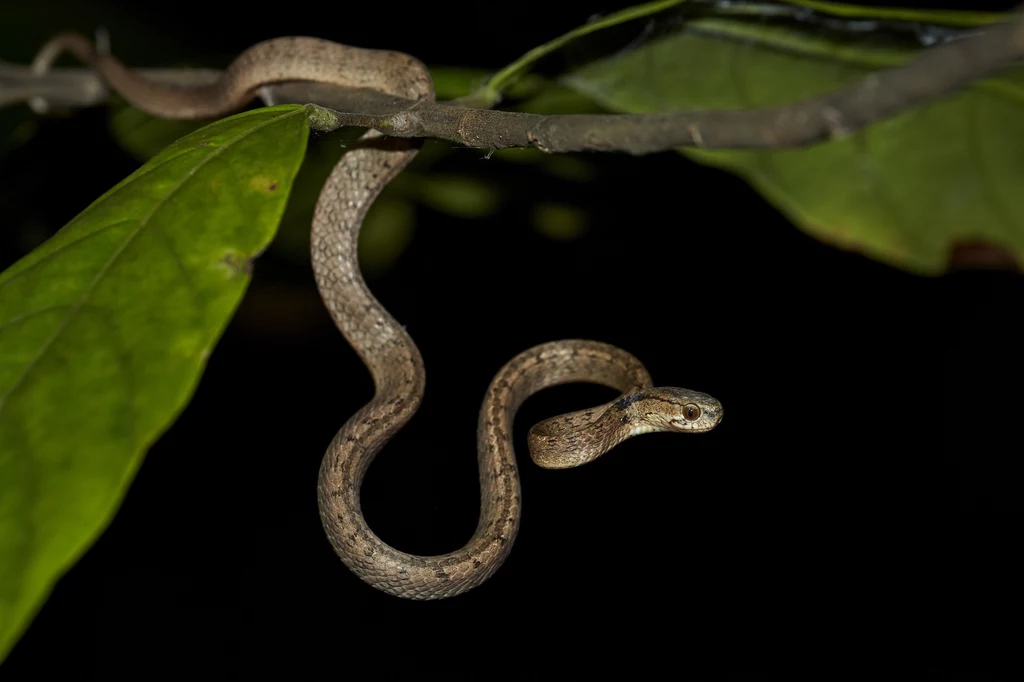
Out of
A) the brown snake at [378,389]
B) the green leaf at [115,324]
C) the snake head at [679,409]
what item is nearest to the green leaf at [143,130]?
the brown snake at [378,389]

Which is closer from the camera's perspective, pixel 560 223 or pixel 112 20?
pixel 560 223

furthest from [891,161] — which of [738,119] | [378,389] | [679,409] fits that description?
[378,389]

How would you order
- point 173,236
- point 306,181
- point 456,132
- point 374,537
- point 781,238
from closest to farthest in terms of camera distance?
point 173,236, point 456,132, point 374,537, point 306,181, point 781,238

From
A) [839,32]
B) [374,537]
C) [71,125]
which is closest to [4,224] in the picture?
[71,125]

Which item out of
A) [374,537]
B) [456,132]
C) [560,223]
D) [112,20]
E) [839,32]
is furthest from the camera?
[112,20]

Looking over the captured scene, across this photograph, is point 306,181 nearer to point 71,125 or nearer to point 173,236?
point 71,125

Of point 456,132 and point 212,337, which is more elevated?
point 456,132

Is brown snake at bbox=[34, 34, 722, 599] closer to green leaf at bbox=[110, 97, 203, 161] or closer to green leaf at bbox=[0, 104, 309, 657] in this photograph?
green leaf at bbox=[110, 97, 203, 161]
